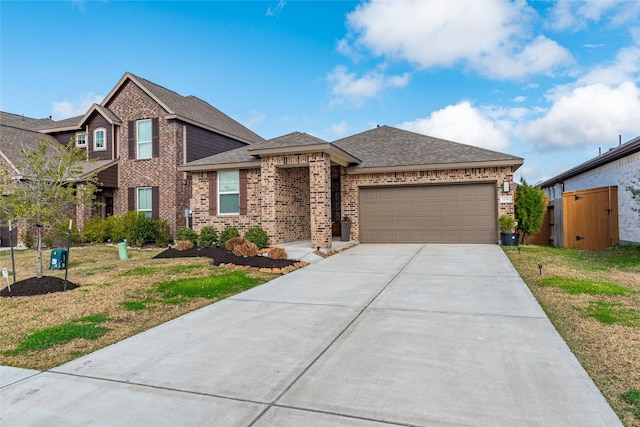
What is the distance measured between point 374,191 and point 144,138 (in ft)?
35.8

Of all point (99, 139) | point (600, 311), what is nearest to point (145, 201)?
point (99, 139)

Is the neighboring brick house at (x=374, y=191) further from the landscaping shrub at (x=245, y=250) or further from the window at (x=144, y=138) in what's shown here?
the window at (x=144, y=138)

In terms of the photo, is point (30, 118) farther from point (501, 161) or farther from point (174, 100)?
point (501, 161)

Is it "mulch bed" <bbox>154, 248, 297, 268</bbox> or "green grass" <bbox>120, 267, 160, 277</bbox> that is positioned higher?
"mulch bed" <bbox>154, 248, 297, 268</bbox>

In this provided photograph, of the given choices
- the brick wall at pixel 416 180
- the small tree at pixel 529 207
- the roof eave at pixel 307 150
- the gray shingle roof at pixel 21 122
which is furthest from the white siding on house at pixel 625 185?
the gray shingle roof at pixel 21 122

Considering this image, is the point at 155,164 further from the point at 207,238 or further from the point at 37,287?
the point at 37,287

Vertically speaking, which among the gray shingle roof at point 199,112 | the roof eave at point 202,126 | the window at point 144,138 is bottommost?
the window at point 144,138

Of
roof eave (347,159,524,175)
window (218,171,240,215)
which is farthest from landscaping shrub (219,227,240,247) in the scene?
roof eave (347,159,524,175)

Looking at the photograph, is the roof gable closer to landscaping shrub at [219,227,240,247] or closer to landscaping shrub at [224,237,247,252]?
landscaping shrub at [219,227,240,247]

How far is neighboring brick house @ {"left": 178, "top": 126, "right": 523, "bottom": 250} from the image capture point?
12.8 m

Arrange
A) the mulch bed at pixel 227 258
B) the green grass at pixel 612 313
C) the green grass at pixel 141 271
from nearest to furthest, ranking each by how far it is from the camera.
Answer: the green grass at pixel 612 313, the green grass at pixel 141 271, the mulch bed at pixel 227 258

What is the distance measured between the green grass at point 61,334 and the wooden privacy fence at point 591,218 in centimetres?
1448

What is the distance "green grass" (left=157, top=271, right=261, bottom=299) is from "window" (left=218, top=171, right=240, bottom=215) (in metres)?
5.86

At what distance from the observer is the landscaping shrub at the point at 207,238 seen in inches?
526
